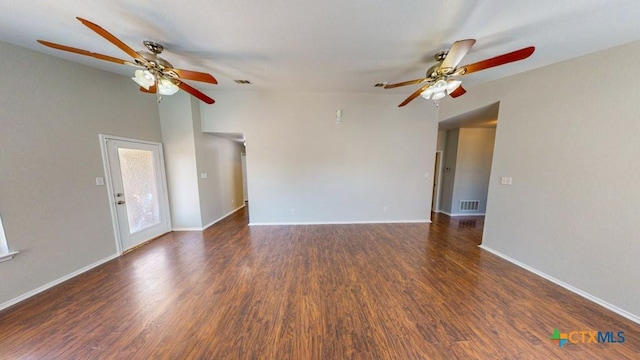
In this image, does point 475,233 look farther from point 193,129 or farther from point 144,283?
point 193,129

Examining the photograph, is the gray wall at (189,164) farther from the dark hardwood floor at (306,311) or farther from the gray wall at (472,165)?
the gray wall at (472,165)

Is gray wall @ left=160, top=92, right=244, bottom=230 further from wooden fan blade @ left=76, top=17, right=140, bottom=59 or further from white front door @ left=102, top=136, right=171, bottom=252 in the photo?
wooden fan blade @ left=76, top=17, right=140, bottom=59

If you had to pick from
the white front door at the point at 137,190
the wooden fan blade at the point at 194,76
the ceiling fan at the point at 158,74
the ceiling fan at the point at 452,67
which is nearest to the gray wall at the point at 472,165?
the ceiling fan at the point at 452,67

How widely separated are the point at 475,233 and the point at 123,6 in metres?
6.19

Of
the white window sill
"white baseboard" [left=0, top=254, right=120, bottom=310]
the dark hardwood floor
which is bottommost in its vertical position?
the dark hardwood floor

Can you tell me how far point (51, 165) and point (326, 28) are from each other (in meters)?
3.65

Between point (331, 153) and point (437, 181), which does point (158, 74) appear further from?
point (437, 181)

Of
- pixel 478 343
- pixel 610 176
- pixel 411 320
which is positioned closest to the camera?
pixel 478 343

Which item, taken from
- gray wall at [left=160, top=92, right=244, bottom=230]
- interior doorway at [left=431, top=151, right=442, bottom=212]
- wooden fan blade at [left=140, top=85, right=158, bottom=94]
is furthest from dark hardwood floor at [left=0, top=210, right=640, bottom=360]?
interior doorway at [left=431, top=151, right=442, bottom=212]

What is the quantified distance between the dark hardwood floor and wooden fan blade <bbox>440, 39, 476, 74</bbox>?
8.44ft

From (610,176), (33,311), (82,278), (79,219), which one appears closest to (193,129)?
(79,219)

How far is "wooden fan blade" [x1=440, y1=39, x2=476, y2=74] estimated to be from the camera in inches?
65.0

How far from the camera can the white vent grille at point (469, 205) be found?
209 inches

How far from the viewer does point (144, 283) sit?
2.32m
